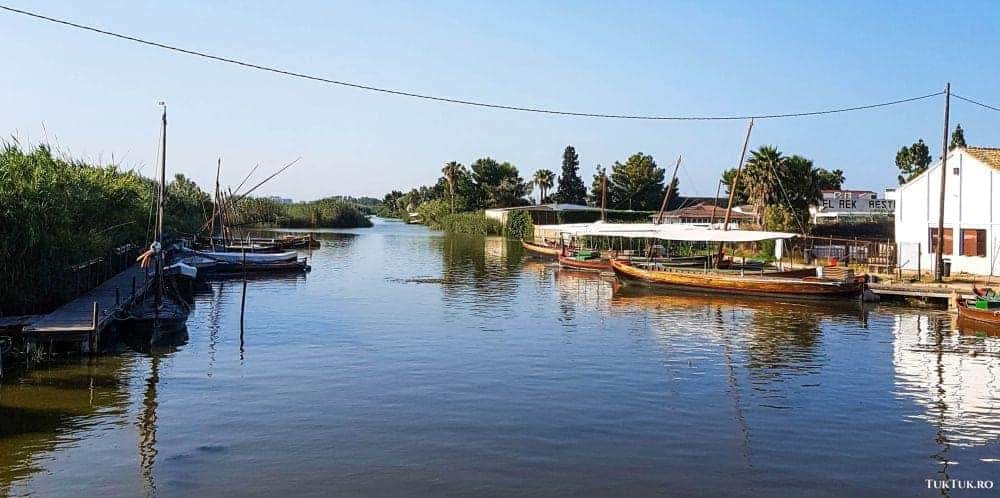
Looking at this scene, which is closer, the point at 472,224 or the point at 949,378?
the point at 949,378

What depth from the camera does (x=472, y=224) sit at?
122438mm

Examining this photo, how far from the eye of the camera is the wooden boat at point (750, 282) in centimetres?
3838

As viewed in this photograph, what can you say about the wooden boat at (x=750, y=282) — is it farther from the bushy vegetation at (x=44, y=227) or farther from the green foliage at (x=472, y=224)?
the green foliage at (x=472, y=224)

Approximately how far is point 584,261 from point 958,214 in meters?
25.8

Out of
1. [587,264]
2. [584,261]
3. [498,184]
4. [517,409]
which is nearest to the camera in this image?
[517,409]

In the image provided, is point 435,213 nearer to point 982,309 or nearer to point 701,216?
point 701,216

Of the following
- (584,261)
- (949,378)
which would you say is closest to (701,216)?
(584,261)

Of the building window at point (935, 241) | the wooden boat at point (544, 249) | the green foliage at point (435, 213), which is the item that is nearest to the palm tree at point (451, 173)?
the green foliage at point (435, 213)

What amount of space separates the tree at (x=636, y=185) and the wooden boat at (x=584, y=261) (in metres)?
54.8

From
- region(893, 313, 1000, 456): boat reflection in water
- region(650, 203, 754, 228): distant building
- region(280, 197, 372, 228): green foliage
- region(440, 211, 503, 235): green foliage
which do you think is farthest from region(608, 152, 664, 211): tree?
region(893, 313, 1000, 456): boat reflection in water

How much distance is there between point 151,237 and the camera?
52.7 metres

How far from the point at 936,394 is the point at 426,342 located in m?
15.4

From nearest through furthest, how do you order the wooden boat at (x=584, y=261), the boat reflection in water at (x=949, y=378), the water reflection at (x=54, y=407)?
1. the water reflection at (x=54, y=407)
2. the boat reflection in water at (x=949, y=378)
3. the wooden boat at (x=584, y=261)

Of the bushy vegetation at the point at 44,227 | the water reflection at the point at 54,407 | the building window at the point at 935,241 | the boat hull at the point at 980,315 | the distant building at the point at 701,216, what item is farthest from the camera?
the distant building at the point at 701,216
